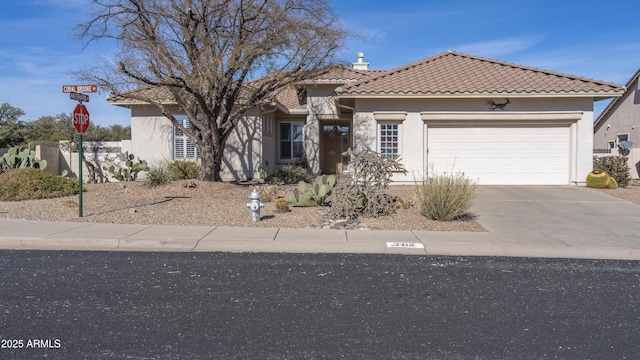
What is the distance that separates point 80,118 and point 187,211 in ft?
10.6

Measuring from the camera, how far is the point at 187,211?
12266 mm

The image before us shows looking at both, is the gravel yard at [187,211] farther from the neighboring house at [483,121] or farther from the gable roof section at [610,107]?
the gable roof section at [610,107]

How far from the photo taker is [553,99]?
16.7 metres

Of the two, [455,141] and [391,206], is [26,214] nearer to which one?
[391,206]

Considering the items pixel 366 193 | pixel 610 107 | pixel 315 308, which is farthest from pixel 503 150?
pixel 610 107

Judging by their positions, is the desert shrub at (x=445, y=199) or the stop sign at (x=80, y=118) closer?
the desert shrub at (x=445, y=199)

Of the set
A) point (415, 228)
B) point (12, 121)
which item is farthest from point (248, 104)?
point (12, 121)

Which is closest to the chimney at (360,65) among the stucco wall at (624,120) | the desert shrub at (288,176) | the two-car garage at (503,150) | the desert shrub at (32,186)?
the desert shrub at (288,176)

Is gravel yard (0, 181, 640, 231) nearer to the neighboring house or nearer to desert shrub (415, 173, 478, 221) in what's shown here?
desert shrub (415, 173, 478, 221)

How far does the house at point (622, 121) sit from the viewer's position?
2546 cm

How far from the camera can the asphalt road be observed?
14.9 ft

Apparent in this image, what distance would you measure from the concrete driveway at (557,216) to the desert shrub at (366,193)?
232 centimetres

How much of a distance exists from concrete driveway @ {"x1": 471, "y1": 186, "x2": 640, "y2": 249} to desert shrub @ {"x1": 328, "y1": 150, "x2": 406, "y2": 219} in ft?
7.61

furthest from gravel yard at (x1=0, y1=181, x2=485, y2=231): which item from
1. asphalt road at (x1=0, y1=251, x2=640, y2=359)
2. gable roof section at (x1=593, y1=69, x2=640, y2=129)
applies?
gable roof section at (x1=593, y1=69, x2=640, y2=129)
